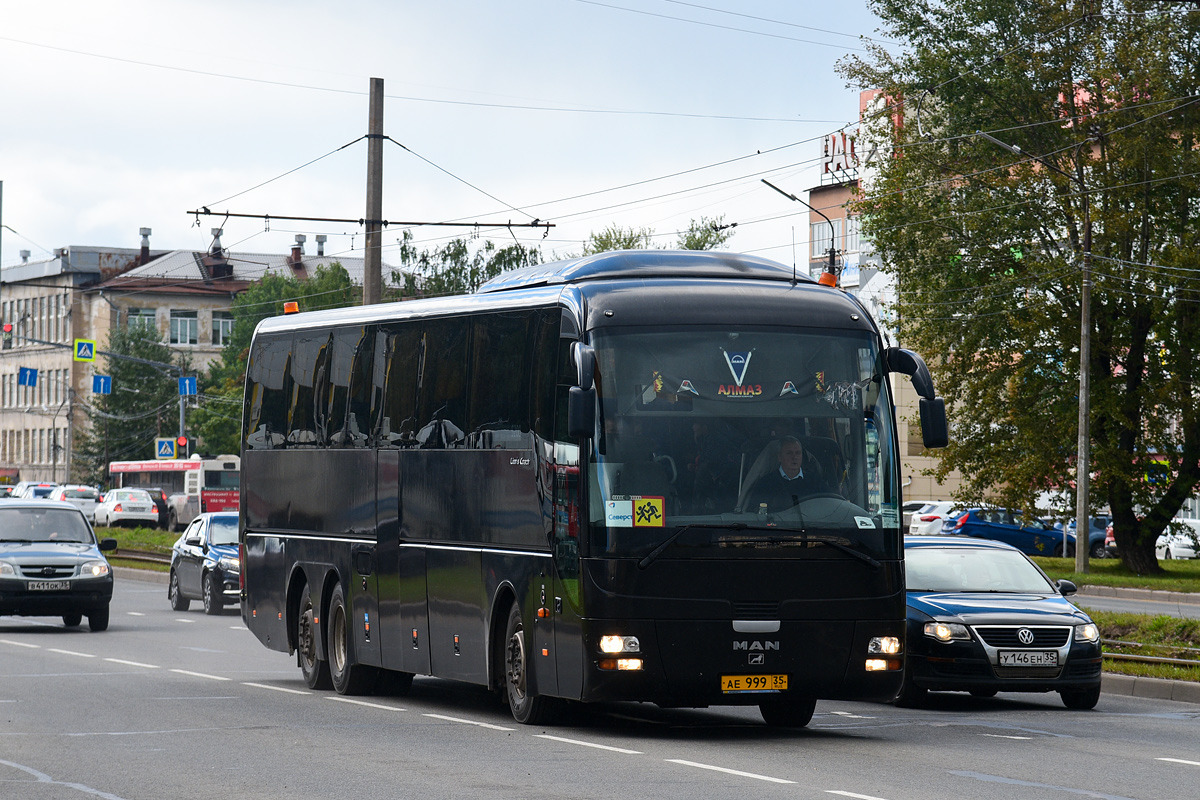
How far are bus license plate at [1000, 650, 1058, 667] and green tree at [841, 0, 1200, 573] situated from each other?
27593mm

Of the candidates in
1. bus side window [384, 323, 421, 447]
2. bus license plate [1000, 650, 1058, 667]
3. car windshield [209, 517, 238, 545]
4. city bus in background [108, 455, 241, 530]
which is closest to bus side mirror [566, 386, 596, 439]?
bus side window [384, 323, 421, 447]

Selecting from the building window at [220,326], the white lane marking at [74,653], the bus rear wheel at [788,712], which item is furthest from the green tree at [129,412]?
the bus rear wheel at [788,712]

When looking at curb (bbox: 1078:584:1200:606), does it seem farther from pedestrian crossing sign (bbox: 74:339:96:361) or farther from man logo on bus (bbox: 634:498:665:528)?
pedestrian crossing sign (bbox: 74:339:96:361)

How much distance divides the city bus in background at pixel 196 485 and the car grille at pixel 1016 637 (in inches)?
2221

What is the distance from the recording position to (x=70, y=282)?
123 metres

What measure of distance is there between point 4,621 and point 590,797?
826 inches

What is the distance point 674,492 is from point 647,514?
Answer: 0.23 m

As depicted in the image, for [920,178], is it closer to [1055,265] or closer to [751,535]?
[1055,265]

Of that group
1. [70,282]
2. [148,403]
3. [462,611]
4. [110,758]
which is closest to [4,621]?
[462,611]

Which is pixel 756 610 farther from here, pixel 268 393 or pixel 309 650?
pixel 268 393

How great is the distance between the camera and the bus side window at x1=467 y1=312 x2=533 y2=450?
14.2 m

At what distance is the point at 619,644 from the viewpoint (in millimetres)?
12789

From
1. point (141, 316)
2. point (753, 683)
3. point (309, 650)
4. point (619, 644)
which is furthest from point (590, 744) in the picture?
point (141, 316)

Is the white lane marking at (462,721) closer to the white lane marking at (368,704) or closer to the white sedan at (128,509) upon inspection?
the white lane marking at (368,704)
